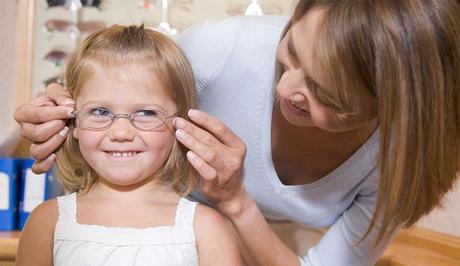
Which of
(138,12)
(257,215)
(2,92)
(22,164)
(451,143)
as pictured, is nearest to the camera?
(451,143)

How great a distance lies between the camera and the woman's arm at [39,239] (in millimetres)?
1130

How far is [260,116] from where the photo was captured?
1.28m

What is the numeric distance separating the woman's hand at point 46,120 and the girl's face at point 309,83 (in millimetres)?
440

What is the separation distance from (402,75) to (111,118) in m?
0.54

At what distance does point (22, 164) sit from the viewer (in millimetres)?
2121

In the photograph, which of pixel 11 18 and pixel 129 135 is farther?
pixel 11 18

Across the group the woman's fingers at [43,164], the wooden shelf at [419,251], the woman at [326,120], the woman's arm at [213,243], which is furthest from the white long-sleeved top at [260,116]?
the wooden shelf at [419,251]

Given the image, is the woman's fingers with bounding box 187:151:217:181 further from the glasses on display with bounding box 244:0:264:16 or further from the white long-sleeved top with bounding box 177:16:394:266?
the glasses on display with bounding box 244:0:264:16

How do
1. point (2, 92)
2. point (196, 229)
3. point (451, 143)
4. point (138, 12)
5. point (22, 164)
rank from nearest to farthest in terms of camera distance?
point (451, 143)
point (196, 229)
point (22, 164)
point (2, 92)
point (138, 12)

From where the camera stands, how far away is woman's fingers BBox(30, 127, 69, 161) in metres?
1.17

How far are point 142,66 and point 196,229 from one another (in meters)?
0.34

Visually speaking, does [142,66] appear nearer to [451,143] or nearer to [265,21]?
Answer: [265,21]

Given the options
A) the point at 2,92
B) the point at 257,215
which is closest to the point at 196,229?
the point at 257,215

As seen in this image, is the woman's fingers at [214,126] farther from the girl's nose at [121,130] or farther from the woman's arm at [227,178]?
the girl's nose at [121,130]
